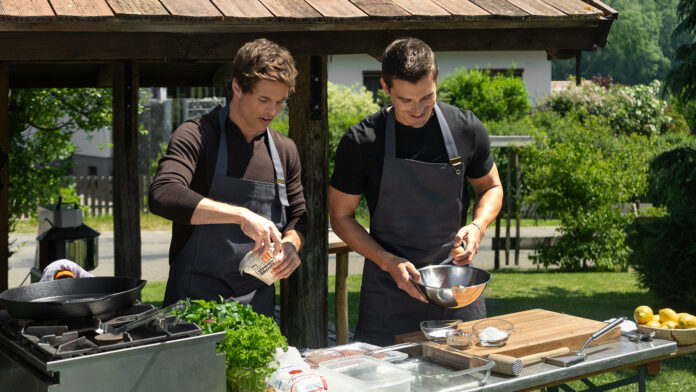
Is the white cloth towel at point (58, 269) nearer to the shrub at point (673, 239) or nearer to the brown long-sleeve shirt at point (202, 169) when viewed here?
the brown long-sleeve shirt at point (202, 169)

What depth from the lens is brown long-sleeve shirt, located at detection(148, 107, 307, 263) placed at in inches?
94.7

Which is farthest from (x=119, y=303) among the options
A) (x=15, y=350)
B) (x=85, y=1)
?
(x=85, y=1)

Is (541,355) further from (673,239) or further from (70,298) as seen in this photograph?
(673,239)

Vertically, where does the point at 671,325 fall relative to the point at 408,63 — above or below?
below

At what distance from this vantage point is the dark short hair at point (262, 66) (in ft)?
8.29

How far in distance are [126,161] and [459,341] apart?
303 cm

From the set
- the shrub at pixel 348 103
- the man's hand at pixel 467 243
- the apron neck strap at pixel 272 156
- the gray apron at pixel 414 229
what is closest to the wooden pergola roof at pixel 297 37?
the apron neck strap at pixel 272 156

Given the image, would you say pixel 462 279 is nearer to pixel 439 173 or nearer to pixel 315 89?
pixel 439 173

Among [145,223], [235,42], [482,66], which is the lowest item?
[145,223]

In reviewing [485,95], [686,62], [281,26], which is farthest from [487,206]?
[485,95]

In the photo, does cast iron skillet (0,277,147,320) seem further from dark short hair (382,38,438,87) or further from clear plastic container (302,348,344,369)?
dark short hair (382,38,438,87)

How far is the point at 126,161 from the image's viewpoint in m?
4.81

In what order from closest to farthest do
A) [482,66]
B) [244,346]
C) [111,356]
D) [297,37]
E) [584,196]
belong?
[111,356], [244,346], [297,37], [584,196], [482,66]

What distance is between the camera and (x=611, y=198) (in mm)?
10906
